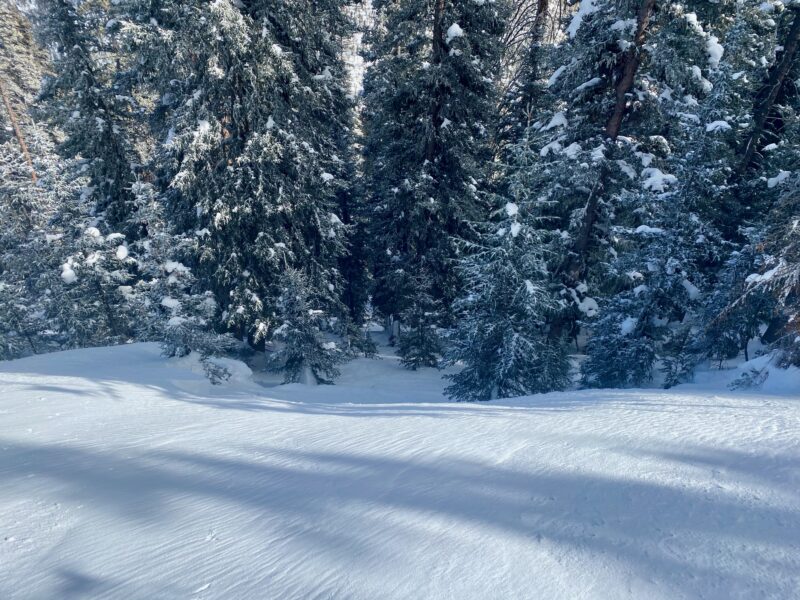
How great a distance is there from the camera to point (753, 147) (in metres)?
14.3

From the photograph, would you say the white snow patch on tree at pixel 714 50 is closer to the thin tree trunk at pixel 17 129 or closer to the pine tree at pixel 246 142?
the pine tree at pixel 246 142

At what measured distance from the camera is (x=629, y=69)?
1027cm

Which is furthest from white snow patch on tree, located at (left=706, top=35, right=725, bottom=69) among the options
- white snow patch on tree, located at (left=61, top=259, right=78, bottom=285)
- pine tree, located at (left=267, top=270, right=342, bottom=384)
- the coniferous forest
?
white snow patch on tree, located at (left=61, top=259, right=78, bottom=285)

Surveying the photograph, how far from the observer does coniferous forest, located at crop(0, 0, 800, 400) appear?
10.2 metres

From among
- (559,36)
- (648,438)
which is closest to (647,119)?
(559,36)

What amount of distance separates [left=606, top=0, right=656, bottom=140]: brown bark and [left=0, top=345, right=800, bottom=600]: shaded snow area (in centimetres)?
794

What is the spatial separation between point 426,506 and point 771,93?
62.4 feet

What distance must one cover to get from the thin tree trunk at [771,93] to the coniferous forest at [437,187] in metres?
0.08

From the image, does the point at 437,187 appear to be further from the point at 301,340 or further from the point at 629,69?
the point at 301,340

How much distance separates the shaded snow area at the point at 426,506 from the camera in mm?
2084

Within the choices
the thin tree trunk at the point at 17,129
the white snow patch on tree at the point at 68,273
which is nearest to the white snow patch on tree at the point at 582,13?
the white snow patch on tree at the point at 68,273

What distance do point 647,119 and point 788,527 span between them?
37.1 ft

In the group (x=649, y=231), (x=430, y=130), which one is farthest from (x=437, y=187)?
(x=649, y=231)

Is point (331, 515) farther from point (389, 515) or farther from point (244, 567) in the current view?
point (244, 567)
